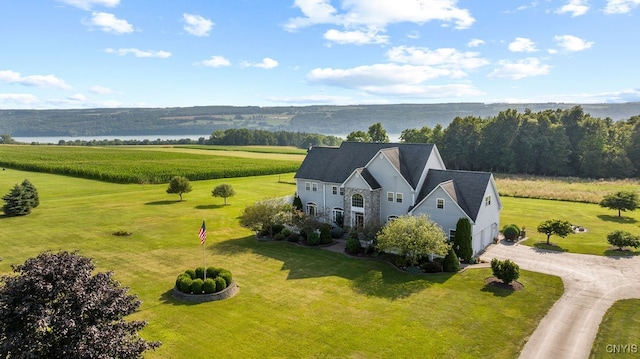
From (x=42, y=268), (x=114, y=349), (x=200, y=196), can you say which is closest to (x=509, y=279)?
(x=114, y=349)

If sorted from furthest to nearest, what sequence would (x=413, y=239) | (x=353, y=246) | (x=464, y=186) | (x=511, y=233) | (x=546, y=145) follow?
(x=546, y=145) → (x=511, y=233) → (x=464, y=186) → (x=353, y=246) → (x=413, y=239)

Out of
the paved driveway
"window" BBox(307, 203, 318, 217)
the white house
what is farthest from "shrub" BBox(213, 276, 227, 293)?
"window" BBox(307, 203, 318, 217)

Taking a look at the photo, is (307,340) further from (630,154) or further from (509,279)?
(630,154)

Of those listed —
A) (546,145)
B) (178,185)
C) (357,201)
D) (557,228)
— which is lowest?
(557,228)

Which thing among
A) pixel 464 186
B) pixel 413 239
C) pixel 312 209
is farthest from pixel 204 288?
pixel 464 186

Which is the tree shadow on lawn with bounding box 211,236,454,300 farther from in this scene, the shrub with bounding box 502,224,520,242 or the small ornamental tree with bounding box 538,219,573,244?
the small ornamental tree with bounding box 538,219,573,244

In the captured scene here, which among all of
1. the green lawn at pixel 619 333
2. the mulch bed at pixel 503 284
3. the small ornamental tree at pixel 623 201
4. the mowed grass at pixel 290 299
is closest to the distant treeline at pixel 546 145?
the small ornamental tree at pixel 623 201

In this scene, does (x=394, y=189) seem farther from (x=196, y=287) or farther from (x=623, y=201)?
(x=623, y=201)
